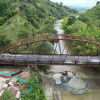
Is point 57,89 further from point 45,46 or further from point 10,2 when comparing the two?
point 10,2

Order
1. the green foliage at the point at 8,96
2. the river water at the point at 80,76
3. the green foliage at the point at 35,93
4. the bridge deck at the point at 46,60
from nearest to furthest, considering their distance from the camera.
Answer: the green foliage at the point at 8,96, the green foliage at the point at 35,93, the river water at the point at 80,76, the bridge deck at the point at 46,60

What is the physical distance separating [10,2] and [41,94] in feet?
157

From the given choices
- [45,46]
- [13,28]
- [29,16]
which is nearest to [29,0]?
[29,16]

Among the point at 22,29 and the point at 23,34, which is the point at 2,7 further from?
the point at 23,34

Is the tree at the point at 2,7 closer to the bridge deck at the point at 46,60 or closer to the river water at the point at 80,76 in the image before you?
the bridge deck at the point at 46,60

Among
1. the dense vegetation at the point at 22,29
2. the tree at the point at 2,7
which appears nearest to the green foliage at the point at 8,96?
the dense vegetation at the point at 22,29

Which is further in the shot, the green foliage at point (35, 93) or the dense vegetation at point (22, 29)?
the dense vegetation at point (22, 29)

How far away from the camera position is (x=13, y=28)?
3819 centimetres

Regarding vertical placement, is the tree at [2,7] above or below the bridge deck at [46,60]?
above

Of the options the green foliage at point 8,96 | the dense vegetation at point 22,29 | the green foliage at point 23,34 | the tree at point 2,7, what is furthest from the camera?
the tree at point 2,7

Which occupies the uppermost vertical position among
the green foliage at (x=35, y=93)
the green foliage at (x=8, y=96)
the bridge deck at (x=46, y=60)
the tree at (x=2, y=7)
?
the tree at (x=2, y=7)

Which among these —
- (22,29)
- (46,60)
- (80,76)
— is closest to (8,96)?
(46,60)

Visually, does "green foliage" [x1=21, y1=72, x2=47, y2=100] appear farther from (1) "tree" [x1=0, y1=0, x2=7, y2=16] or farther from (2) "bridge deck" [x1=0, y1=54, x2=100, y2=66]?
(1) "tree" [x1=0, y1=0, x2=7, y2=16]

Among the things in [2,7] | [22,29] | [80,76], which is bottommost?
[80,76]
